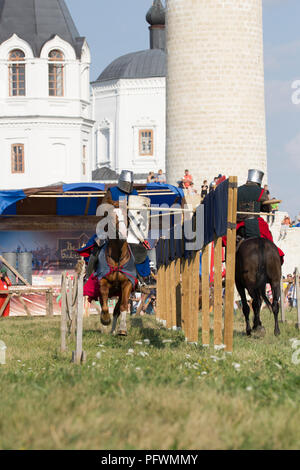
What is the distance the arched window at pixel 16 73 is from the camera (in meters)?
60.0

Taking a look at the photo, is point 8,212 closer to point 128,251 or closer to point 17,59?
point 128,251

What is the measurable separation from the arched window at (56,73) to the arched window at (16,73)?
5.62 ft

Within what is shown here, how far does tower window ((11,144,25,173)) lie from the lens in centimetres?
6028

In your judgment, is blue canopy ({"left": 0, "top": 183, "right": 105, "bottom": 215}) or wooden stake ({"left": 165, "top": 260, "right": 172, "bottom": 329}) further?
blue canopy ({"left": 0, "top": 183, "right": 105, "bottom": 215})

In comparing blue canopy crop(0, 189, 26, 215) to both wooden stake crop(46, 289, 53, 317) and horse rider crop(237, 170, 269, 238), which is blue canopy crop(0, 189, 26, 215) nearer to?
wooden stake crop(46, 289, 53, 317)

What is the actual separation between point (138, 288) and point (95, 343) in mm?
2191

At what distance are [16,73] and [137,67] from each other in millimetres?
16970

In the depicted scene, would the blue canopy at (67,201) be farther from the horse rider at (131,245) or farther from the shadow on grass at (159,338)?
the horse rider at (131,245)

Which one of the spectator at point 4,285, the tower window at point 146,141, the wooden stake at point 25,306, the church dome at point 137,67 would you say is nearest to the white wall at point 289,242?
the wooden stake at point 25,306

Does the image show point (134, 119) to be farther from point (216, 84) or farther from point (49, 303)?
point (49, 303)

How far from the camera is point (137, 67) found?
248 ft

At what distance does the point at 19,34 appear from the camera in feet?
196

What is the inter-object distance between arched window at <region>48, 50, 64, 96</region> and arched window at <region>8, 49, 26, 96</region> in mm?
1713

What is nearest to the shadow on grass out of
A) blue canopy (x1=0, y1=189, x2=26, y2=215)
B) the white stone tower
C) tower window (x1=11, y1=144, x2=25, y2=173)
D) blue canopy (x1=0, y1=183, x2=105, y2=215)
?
blue canopy (x1=0, y1=183, x2=105, y2=215)
